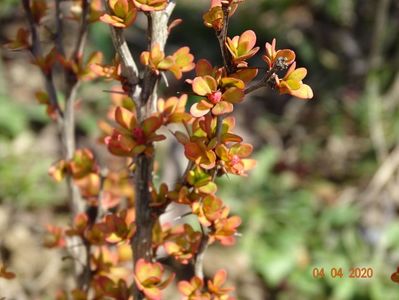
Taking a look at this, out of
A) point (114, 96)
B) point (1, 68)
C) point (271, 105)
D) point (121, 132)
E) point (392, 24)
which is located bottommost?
point (271, 105)

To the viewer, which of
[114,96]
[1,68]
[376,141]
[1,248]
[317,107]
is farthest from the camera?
[317,107]

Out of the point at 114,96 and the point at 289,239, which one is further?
the point at 289,239

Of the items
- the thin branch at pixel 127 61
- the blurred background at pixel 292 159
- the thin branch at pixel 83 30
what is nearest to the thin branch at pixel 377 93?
the blurred background at pixel 292 159

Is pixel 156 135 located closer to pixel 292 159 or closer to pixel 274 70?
pixel 274 70

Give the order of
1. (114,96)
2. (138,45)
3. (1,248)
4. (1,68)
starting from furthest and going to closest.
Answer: (138,45) < (1,68) < (1,248) < (114,96)

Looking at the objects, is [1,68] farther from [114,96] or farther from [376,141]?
[114,96]

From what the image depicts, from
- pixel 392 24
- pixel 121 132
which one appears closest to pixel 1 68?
pixel 392 24

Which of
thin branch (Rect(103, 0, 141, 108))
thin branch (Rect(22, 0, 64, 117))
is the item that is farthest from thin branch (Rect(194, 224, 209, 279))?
thin branch (Rect(22, 0, 64, 117))

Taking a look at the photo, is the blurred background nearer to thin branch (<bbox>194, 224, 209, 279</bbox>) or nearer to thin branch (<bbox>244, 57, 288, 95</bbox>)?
thin branch (<bbox>194, 224, 209, 279</bbox>)

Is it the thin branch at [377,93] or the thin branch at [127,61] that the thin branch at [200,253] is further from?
the thin branch at [377,93]
